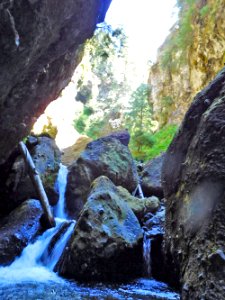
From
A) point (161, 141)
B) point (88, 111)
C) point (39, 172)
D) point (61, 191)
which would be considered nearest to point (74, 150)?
point (161, 141)

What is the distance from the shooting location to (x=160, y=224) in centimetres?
977

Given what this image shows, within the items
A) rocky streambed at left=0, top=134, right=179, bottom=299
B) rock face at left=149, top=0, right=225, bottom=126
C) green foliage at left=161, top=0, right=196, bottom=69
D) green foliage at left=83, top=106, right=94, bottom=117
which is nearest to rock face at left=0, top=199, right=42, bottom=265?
rocky streambed at left=0, top=134, right=179, bottom=299

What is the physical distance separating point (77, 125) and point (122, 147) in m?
18.4

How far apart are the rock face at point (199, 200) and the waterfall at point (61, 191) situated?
6.02 m

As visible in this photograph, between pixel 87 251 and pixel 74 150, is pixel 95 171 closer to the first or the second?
pixel 87 251

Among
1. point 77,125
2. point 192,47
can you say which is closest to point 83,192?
point 192,47

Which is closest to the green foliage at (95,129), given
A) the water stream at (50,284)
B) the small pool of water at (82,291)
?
the water stream at (50,284)

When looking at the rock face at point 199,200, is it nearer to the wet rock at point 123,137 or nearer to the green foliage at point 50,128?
Answer: the wet rock at point 123,137

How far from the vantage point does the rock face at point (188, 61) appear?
18375 mm

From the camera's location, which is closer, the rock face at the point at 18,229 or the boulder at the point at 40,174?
the rock face at the point at 18,229

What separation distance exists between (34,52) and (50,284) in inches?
192

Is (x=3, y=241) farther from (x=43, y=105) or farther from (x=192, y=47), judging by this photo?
(x=192, y=47)

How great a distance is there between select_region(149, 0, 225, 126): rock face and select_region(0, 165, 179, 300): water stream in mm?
13597

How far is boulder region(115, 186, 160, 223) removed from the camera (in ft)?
33.3
